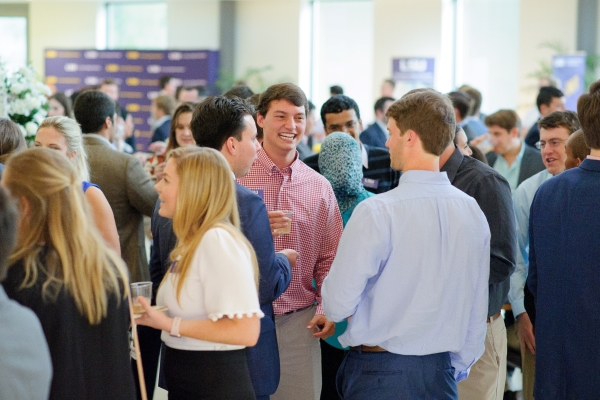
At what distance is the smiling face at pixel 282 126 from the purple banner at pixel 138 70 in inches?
474

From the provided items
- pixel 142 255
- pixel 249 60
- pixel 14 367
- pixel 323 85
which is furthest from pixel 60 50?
pixel 14 367

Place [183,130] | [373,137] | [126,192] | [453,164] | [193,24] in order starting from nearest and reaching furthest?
[453,164]
[126,192]
[183,130]
[373,137]
[193,24]

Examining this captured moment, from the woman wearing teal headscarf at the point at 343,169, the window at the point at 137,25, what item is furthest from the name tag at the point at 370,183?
the window at the point at 137,25

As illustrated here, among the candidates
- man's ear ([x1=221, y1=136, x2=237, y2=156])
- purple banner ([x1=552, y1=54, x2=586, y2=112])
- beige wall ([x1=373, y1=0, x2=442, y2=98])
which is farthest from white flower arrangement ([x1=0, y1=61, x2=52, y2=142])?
beige wall ([x1=373, y1=0, x2=442, y2=98])

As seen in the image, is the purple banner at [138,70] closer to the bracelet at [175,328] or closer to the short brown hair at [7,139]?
the short brown hair at [7,139]

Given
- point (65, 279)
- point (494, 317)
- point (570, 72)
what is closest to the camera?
point (65, 279)

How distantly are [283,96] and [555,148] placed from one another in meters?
1.55

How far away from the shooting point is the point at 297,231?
9.73 ft

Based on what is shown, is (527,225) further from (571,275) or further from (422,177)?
(422,177)

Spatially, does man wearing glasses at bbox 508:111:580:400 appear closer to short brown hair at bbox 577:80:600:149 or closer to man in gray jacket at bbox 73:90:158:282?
short brown hair at bbox 577:80:600:149

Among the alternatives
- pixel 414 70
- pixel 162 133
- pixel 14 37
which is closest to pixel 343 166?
pixel 162 133

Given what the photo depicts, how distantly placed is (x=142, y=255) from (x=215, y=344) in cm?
193

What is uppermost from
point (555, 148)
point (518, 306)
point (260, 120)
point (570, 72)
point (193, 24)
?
point (193, 24)

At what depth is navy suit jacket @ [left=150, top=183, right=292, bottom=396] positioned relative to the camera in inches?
90.5
